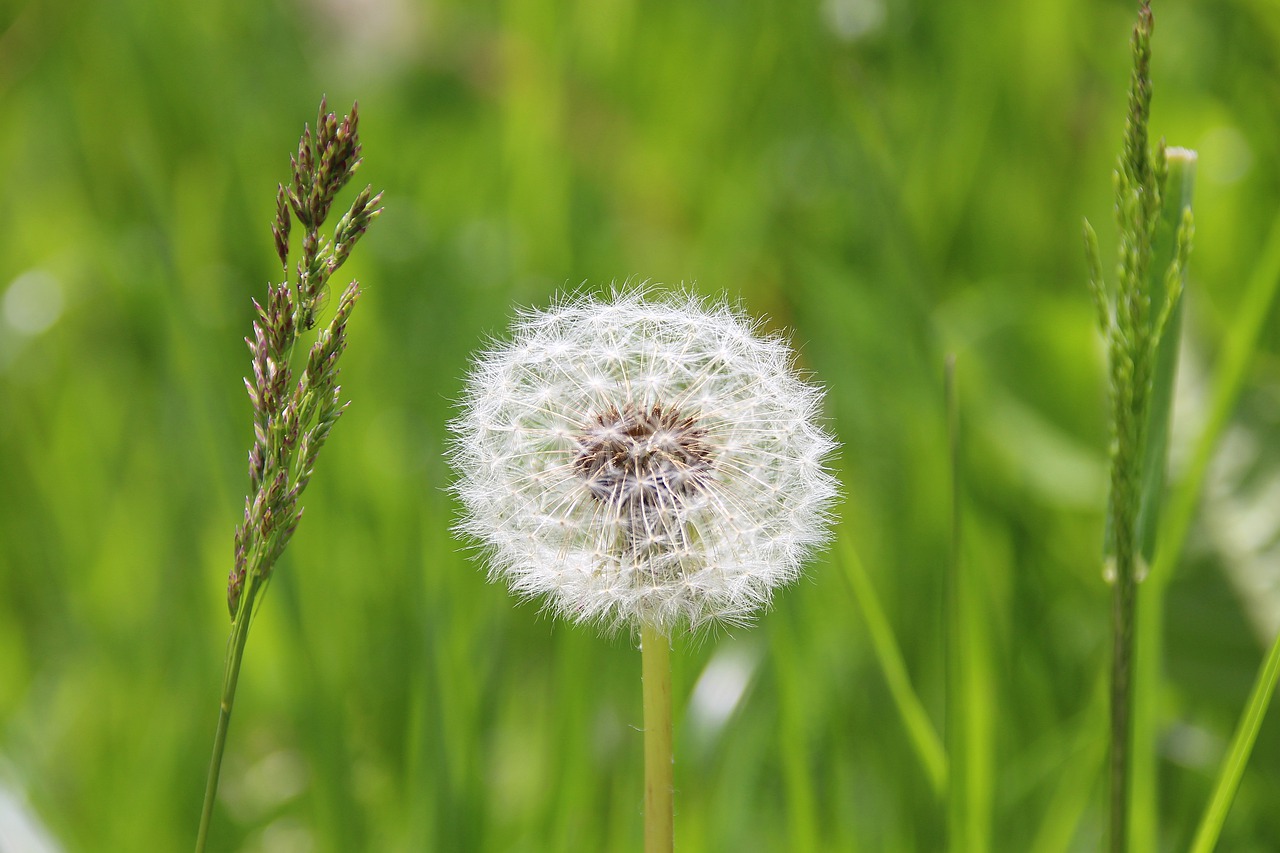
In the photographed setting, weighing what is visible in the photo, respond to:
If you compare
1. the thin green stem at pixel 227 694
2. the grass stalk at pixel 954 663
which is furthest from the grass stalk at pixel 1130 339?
the thin green stem at pixel 227 694

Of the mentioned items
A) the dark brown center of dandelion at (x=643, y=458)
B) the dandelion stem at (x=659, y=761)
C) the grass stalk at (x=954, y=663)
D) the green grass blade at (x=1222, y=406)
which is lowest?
the dandelion stem at (x=659, y=761)

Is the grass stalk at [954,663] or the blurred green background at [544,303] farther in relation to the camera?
the blurred green background at [544,303]

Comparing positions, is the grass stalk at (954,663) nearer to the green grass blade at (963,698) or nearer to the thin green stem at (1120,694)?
the green grass blade at (963,698)

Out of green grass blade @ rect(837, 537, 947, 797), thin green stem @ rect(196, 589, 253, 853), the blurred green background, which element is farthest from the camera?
the blurred green background

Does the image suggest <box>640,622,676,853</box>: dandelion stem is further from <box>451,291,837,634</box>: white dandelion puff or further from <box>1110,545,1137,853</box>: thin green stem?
<box>1110,545,1137,853</box>: thin green stem

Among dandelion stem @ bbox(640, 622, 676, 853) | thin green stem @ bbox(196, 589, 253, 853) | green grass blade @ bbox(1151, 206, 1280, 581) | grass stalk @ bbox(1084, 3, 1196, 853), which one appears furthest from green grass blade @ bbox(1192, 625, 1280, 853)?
thin green stem @ bbox(196, 589, 253, 853)

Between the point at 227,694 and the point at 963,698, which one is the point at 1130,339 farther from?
the point at 227,694

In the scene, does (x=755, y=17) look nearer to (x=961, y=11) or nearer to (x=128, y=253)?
(x=961, y=11)
